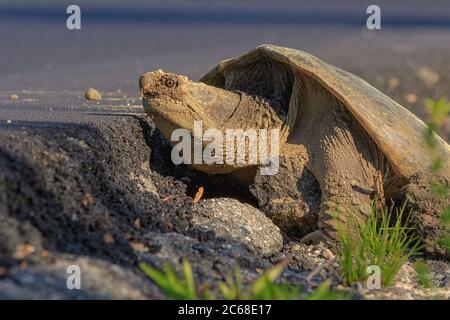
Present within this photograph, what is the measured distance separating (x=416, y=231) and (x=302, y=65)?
914 millimetres

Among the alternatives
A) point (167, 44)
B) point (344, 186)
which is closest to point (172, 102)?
point (344, 186)

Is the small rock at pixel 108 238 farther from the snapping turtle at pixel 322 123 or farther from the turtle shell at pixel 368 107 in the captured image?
the turtle shell at pixel 368 107

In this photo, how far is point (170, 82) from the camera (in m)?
4.49

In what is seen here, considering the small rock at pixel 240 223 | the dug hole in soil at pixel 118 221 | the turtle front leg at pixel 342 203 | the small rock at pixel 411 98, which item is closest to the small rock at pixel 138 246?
the dug hole in soil at pixel 118 221

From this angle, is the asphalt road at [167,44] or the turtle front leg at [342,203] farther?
the asphalt road at [167,44]

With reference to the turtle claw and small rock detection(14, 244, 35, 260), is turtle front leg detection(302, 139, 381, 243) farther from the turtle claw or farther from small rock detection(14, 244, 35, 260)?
small rock detection(14, 244, 35, 260)

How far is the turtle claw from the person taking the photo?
466 centimetres

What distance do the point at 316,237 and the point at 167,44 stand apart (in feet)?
23.6

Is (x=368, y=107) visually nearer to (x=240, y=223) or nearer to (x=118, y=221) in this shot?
(x=240, y=223)

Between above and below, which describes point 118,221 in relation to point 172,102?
below

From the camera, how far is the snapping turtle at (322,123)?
4.55m

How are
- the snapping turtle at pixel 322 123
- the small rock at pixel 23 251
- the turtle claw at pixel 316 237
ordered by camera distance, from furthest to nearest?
1. the turtle claw at pixel 316 237
2. the snapping turtle at pixel 322 123
3. the small rock at pixel 23 251

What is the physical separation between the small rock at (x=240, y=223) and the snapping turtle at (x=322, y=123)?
161 mm
